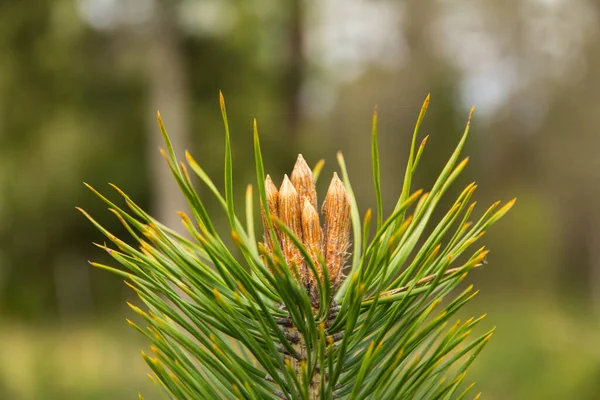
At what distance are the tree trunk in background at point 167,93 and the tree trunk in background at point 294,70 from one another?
8.43 feet

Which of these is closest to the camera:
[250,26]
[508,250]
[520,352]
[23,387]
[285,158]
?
[23,387]

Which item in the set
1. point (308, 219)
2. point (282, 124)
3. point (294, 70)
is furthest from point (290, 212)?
point (294, 70)

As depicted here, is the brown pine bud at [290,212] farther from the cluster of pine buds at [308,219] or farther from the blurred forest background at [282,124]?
the blurred forest background at [282,124]

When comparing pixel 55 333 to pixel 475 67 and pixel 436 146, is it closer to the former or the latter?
pixel 436 146

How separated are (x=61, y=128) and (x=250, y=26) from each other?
4.12m

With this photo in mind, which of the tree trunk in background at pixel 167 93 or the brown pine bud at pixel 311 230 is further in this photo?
the tree trunk in background at pixel 167 93

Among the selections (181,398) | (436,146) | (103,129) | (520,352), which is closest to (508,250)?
(436,146)

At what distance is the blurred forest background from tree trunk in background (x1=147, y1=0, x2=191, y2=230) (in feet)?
0.11

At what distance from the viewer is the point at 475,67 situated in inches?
484

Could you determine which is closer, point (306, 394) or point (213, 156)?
point (306, 394)

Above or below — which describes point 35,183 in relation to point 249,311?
above

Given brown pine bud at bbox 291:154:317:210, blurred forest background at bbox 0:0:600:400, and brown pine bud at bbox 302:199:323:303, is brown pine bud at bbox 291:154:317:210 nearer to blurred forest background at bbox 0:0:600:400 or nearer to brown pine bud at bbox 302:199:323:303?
brown pine bud at bbox 302:199:323:303

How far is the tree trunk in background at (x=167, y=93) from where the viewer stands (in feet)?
29.7

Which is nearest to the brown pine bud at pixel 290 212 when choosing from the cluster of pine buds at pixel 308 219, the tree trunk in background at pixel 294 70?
the cluster of pine buds at pixel 308 219
